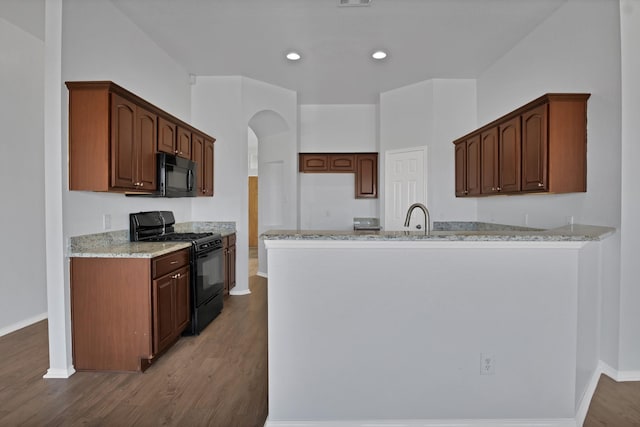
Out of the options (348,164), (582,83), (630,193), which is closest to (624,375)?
(630,193)

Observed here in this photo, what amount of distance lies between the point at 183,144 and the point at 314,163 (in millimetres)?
2809

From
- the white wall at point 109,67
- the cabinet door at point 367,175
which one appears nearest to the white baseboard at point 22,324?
the white wall at point 109,67

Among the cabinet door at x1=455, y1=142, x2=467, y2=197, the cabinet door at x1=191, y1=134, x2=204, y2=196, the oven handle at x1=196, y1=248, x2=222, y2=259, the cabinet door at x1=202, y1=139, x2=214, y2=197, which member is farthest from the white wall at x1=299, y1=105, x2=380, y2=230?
the oven handle at x1=196, y1=248, x2=222, y2=259

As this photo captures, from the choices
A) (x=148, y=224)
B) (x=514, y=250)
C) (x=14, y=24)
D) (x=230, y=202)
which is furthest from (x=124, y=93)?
(x=514, y=250)

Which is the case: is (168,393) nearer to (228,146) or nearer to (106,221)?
(106,221)

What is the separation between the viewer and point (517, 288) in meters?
1.95

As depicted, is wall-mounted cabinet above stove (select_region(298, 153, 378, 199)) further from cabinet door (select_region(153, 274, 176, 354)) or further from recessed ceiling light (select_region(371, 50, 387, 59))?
cabinet door (select_region(153, 274, 176, 354))

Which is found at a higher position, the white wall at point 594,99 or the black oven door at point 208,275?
the white wall at point 594,99

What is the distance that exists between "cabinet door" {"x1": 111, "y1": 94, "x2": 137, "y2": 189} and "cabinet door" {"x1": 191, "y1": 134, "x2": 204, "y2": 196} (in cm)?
127

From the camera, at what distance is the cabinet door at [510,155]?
328 cm

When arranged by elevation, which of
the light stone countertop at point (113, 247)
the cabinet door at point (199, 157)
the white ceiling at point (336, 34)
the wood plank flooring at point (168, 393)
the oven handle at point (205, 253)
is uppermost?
the white ceiling at point (336, 34)

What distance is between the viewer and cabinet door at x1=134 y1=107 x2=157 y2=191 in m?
3.14

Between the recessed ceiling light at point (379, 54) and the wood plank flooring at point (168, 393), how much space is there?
3667 millimetres

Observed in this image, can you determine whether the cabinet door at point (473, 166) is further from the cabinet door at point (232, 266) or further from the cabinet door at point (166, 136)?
the cabinet door at point (166, 136)
